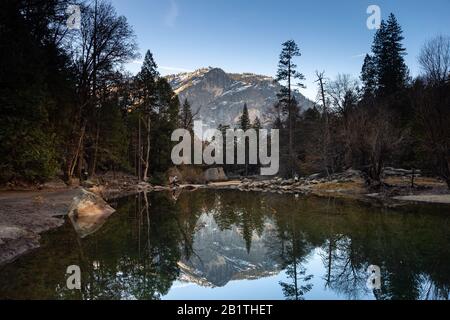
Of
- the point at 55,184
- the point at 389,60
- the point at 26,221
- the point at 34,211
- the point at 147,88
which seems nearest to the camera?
the point at 26,221

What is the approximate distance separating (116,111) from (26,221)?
22225mm

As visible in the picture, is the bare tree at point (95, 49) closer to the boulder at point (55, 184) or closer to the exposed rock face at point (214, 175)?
the boulder at point (55, 184)

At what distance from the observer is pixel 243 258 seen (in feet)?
30.5

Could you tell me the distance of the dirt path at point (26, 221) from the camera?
27.7 feet

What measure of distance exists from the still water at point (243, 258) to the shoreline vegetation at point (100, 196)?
56cm

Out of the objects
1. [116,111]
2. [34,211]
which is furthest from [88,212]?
[116,111]

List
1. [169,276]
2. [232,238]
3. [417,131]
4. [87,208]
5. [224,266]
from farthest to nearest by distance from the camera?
[417,131], [87,208], [232,238], [224,266], [169,276]

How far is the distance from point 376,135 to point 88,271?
22220mm

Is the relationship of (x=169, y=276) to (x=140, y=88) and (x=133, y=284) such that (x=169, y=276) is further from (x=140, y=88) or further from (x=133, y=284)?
(x=140, y=88)

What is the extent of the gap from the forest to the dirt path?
3.29m

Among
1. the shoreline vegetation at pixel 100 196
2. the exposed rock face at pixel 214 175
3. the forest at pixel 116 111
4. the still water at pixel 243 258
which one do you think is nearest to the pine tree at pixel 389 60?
the forest at pixel 116 111

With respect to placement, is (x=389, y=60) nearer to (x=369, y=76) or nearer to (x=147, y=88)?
(x=369, y=76)

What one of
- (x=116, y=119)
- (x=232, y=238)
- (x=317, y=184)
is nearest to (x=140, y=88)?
(x=116, y=119)

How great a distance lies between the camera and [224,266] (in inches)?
338
